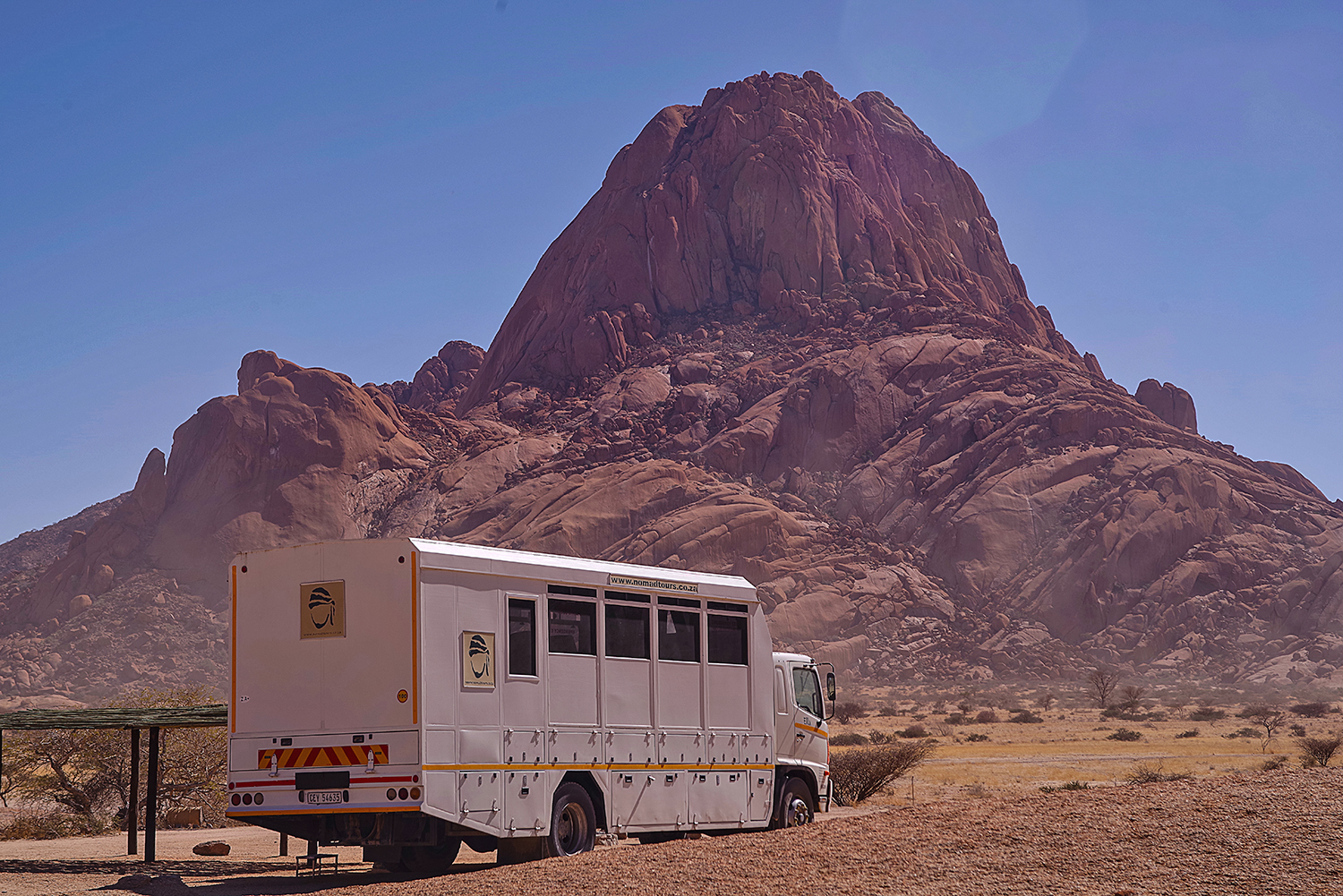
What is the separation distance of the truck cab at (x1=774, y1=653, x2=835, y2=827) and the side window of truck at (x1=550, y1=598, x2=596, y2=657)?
365 cm

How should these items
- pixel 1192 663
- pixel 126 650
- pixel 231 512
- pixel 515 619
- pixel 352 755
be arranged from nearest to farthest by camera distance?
pixel 352 755 → pixel 515 619 → pixel 1192 663 → pixel 126 650 → pixel 231 512

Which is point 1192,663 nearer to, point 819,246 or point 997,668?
point 997,668

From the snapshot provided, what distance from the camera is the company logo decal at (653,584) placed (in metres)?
14.8

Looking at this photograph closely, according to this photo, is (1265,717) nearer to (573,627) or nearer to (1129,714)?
(1129,714)

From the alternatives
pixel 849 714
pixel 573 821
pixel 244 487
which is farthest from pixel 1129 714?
pixel 244 487

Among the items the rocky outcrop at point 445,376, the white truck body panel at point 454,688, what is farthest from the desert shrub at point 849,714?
the rocky outcrop at point 445,376

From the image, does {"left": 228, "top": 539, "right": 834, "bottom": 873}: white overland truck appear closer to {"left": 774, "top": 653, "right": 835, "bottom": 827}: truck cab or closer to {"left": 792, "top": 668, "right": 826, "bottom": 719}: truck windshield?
{"left": 774, "top": 653, "right": 835, "bottom": 827}: truck cab

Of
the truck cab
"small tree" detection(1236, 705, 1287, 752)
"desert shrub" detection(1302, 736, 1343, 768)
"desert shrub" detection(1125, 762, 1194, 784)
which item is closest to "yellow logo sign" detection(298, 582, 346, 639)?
the truck cab

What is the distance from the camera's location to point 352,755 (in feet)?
42.1

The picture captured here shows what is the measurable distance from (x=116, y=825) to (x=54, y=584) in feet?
316

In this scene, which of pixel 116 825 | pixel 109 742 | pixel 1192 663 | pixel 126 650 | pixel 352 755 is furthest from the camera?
pixel 126 650

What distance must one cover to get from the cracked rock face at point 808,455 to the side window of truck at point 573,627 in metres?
71.3

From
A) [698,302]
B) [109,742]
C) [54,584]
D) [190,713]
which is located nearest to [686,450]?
[698,302]

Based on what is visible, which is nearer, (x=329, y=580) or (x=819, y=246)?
(x=329, y=580)
